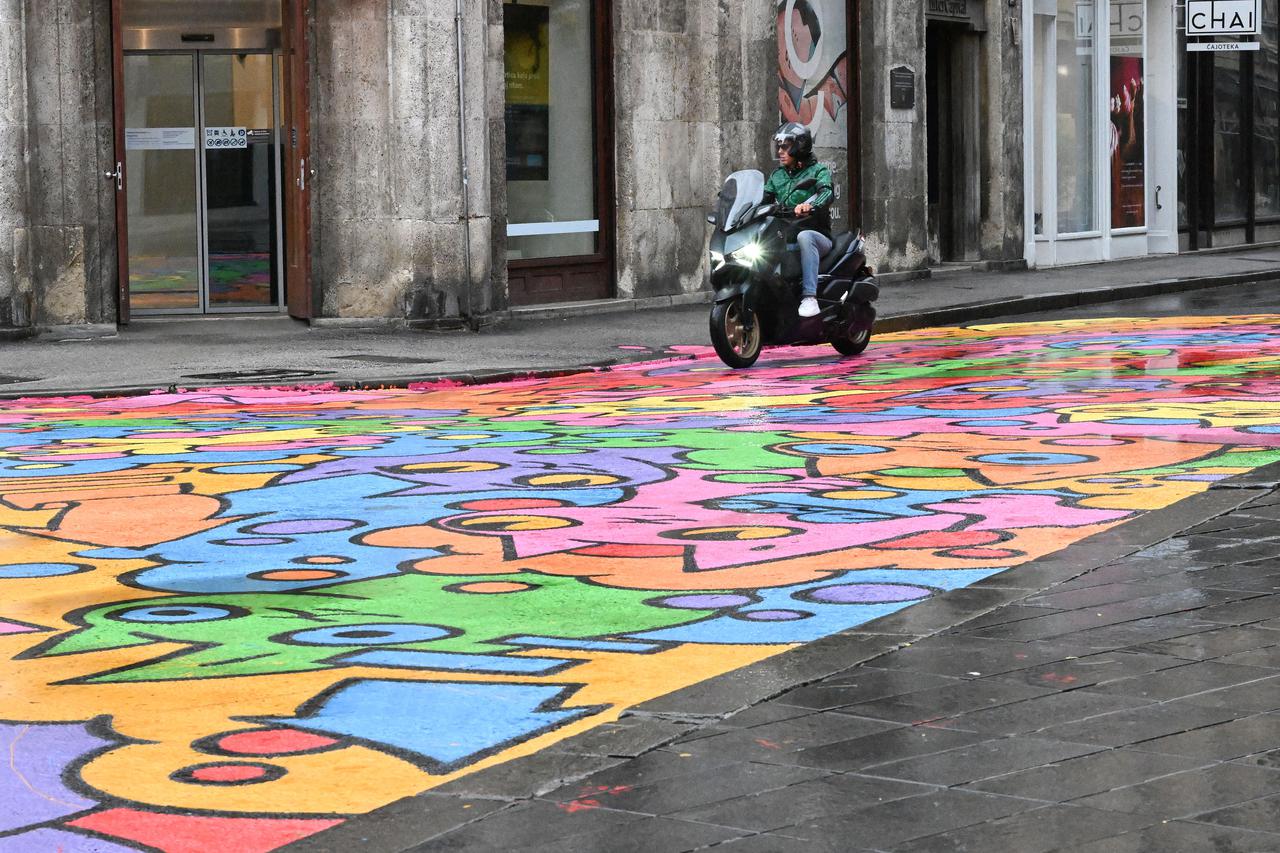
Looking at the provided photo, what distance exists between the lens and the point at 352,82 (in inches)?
736

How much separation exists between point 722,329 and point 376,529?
23.2 ft

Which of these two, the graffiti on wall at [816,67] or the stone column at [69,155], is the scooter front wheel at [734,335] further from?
the graffiti on wall at [816,67]

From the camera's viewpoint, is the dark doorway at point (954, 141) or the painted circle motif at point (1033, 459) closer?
the painted circle motif at point (1033, 459)

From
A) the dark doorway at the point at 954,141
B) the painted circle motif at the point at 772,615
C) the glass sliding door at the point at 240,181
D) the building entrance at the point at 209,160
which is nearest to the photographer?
the painted circle motif at the point at 772,615

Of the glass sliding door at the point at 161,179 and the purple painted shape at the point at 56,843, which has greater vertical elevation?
the glass sliding door at the point at 161,179

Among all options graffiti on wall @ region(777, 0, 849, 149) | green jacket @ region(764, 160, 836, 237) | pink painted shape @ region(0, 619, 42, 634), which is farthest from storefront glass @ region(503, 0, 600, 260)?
pink painted shape @ region(0, 619, 42, 634)

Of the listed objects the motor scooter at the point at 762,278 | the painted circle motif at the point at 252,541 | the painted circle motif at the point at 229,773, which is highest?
the motor scooter at the point at 762,278

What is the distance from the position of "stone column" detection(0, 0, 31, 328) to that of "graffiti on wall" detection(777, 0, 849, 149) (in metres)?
8.90

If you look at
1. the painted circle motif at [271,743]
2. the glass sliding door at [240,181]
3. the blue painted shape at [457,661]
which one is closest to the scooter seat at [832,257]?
the glass sliding door at [240,181]

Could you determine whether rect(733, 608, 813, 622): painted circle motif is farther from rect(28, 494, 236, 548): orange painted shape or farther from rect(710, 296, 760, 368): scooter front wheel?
rect(710, 296, 760, 368): scooter front wheel

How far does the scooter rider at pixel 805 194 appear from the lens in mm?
14836

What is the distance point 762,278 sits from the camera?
48.4 ft

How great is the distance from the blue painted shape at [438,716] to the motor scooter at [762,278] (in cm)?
962

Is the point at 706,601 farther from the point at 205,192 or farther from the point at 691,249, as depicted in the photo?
the point at 691,249
